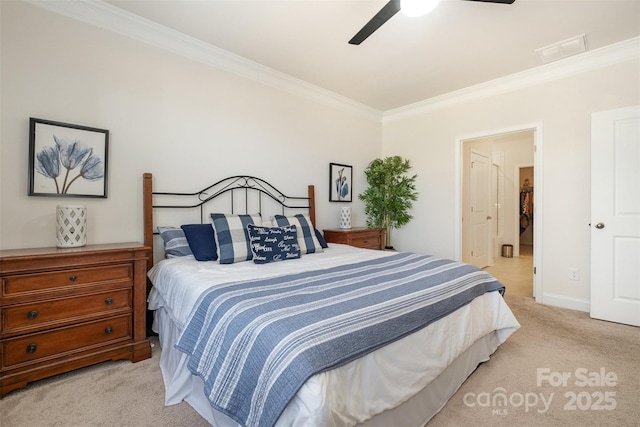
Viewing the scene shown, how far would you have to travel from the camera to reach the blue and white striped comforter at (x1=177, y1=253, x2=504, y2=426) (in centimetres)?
99

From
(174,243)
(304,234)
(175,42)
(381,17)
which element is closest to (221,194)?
(174,243)

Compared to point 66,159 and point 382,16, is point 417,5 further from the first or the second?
point 66,159

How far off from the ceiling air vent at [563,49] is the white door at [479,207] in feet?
6.25

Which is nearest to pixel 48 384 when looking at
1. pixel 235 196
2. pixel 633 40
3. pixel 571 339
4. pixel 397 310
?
pixel 235 196

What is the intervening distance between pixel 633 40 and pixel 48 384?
539 centimetres

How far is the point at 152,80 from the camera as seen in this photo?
2582 millimetres

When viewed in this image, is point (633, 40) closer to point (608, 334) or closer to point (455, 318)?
point (608, 334)

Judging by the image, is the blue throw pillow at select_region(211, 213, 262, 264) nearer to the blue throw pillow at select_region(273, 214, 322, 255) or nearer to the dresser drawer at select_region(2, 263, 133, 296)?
the blue throw pillow at select_region(273, 214, 322, 255)

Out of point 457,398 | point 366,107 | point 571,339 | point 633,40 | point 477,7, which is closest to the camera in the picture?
point 457,398

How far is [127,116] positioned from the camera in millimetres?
2455

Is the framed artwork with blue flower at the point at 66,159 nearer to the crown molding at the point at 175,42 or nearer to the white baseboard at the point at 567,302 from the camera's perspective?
the crown molding at the point at 175,42

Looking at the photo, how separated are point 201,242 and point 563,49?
384 cm

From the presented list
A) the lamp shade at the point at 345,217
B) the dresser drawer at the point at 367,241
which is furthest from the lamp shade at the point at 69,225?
the lamp shade at the point at 345,217

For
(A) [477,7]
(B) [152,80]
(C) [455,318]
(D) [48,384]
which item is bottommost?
(D) [48,384]
